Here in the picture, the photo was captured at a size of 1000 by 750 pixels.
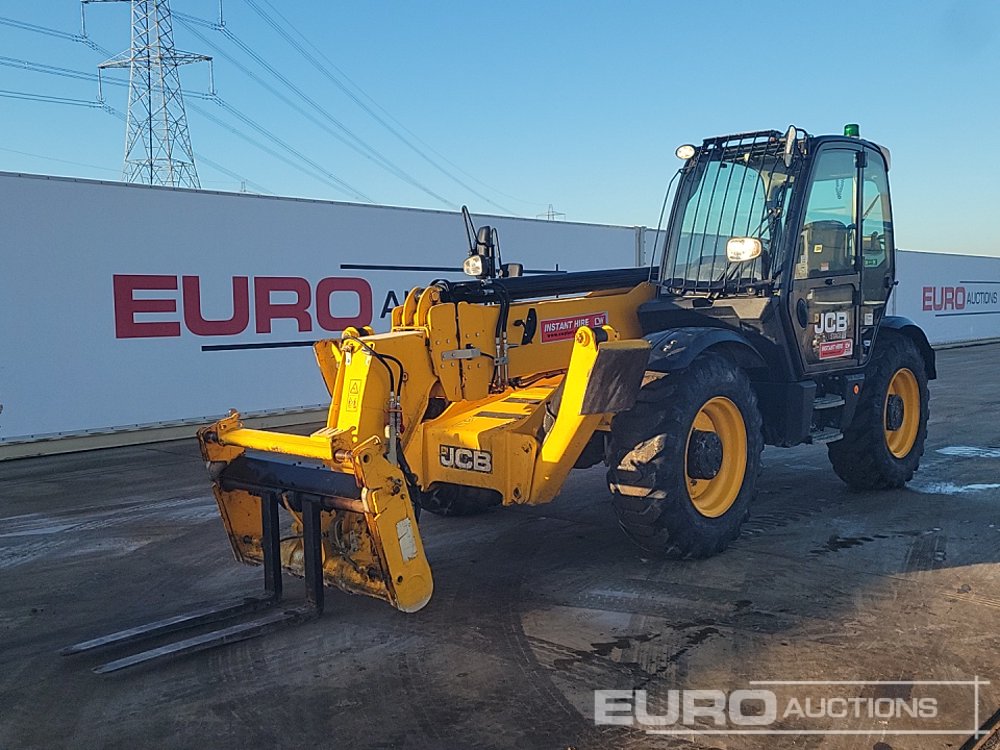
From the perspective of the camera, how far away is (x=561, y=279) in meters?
5.72

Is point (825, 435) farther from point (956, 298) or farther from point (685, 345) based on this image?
point (956, 298)

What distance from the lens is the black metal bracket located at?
13.2 ft

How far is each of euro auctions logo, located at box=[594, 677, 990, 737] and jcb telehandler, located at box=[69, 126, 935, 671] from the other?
1.19 meters

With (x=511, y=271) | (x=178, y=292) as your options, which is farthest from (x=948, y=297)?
(x=511, y=271)

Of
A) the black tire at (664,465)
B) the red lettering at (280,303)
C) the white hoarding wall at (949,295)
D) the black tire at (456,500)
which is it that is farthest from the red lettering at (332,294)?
the white hoarding wall at (949,295)

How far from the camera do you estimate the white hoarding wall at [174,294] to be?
9.60m

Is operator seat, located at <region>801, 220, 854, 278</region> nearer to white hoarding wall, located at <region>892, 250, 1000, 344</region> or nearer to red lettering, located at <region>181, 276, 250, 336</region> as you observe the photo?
red lettering, located at <region>181, 276, 250, 336</region>

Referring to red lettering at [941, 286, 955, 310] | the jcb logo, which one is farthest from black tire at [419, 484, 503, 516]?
red lettering at [941, 286, 955, 310]

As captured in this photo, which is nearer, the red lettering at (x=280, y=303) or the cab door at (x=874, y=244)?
the cab door at (x=874, y=244)

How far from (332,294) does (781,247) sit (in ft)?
24.2

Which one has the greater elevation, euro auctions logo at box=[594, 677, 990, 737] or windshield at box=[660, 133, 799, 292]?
windshield at box=[660, 133, 799, 292]

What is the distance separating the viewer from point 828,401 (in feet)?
20.8

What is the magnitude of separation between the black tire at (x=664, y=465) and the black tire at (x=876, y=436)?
207 cm

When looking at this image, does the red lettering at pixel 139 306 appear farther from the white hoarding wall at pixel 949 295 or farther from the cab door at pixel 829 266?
the white hoarding wall at pixel 949 295
